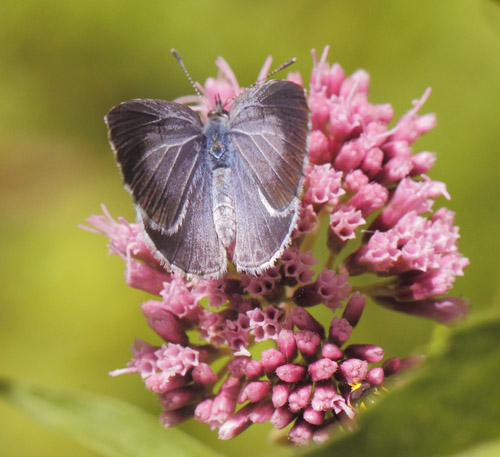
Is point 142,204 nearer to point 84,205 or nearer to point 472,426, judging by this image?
point 472,426

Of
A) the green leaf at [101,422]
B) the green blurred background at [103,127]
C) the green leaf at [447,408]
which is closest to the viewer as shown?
the green leaf at [447,408]

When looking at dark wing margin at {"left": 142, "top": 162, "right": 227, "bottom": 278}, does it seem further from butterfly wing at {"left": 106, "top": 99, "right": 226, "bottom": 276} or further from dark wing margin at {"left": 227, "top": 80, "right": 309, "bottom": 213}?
dark wing margin at {"left": 227, "top": 80, "right": 309, "bottom": 213}

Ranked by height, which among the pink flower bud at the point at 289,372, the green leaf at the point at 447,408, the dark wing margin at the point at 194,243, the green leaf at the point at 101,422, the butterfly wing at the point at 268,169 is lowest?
the green leaf at the point at 101,422

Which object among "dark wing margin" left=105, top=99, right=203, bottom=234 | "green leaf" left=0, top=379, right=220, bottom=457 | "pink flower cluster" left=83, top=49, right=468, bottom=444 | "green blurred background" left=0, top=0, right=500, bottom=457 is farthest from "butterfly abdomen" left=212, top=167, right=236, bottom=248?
"green blurred background" left=0, top=0, right=500, bottom=457

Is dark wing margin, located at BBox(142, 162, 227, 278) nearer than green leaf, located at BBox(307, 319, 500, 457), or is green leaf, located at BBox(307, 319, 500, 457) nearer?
green leaf, located at BBox(307, 319, 500, 457)

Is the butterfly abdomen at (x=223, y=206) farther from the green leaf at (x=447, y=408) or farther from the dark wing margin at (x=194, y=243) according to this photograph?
the green leaf at (x=447, y=408)

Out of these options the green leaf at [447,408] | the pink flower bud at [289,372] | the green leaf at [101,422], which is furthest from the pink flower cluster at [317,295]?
the green leaf at [447,408]
